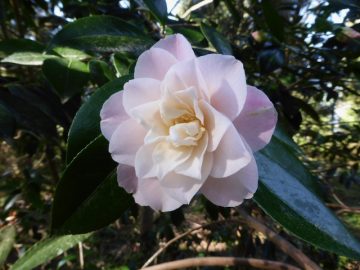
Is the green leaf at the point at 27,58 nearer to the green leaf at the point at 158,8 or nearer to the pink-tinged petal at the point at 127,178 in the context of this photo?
the green leaf at the point at 158,8

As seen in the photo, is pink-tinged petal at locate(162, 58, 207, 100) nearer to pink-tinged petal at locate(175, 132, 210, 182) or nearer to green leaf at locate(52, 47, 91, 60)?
pink-tinged petal at locate(175, 132, 210, 182)

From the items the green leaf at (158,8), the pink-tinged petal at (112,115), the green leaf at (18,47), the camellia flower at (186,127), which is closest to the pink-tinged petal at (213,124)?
the camellia flower at (186,127)

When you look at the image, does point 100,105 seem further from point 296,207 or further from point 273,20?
point 273,20

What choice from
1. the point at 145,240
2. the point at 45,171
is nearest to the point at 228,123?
the point at 145,240

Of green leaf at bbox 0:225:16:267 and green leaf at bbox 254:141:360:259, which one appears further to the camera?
green leaf at bbox 0:225:16:267

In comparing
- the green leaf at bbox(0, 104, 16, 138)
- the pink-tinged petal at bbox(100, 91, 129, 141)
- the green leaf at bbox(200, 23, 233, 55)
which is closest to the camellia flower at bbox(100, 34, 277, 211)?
the pink-tinged petal at bbox(100, 91, 129, 141)

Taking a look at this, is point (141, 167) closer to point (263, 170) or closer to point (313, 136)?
point (263, 170)
